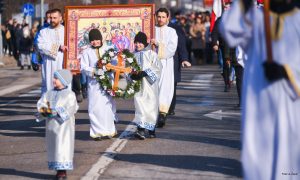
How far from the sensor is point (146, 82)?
1488cm

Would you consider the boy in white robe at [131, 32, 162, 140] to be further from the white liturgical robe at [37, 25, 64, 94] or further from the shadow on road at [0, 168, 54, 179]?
the shadow on road at [0, 168, 54, 179]

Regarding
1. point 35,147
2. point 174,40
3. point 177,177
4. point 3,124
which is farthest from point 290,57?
point 3,124

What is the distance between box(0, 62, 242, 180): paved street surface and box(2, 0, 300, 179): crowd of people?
16.0 inches

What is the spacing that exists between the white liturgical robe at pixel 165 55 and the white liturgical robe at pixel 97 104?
72.6 inches

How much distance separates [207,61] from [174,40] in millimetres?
26541

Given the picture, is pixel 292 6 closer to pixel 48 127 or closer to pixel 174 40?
pixel 48 127

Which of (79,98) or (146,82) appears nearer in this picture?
(146,82)

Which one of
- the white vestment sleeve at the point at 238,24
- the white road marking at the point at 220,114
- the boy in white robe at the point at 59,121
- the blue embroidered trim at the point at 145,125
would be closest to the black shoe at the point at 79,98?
the white road marking at the point at 220,114

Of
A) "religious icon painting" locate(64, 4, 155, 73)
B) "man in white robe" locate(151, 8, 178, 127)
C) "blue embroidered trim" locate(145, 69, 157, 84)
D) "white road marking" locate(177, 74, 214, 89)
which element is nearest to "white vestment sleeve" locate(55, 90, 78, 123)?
"blue embroidered trim" locate(145, 69, 157, 84)

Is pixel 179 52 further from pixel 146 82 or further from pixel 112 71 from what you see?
pixel 112 71

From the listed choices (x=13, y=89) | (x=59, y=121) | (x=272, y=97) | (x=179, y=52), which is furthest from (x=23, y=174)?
(x=13, y=89)

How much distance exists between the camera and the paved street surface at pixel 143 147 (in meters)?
11.6

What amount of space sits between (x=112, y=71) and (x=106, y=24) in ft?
10.0

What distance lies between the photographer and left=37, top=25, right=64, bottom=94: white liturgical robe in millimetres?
16312
